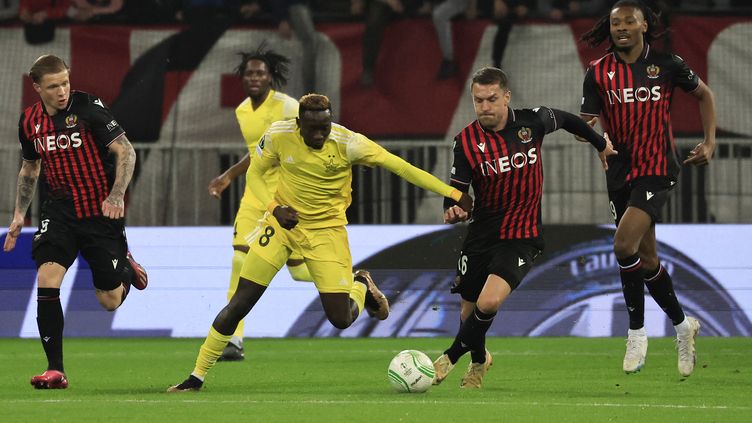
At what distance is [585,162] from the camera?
1432 centimetres

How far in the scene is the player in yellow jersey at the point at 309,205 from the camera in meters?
8.16

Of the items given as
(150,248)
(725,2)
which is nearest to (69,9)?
(150,248)

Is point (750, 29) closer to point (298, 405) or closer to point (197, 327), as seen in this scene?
point (197, 327)

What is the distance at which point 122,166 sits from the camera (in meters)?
8.96

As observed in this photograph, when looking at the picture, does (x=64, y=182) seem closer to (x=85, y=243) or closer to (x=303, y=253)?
(x=85, y=243)

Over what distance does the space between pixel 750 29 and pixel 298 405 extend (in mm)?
9161

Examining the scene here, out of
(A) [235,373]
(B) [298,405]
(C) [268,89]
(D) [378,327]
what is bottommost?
(D) [378,327]

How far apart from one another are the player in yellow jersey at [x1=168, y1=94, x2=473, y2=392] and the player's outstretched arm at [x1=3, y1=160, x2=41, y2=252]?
145 cm

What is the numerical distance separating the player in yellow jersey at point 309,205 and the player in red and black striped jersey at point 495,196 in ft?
1.66

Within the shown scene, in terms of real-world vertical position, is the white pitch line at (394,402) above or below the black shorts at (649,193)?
below

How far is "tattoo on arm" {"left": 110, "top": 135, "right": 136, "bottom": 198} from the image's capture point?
8.90m

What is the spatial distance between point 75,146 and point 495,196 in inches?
100

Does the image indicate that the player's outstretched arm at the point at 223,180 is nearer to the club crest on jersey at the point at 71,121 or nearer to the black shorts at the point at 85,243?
the black shorts at the point at 85,243

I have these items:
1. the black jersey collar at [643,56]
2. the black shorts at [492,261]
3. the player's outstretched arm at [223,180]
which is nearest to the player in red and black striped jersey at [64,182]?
the player's outstretched arm at [223,180]
